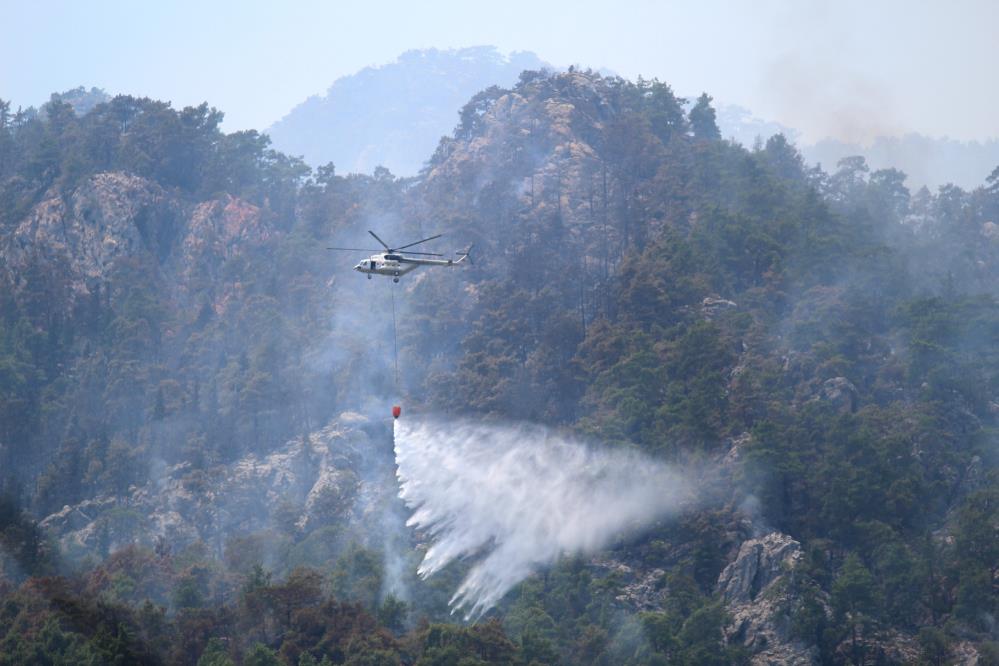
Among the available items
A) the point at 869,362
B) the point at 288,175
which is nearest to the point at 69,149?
the point at 288,175

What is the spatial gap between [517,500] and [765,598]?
676 inches

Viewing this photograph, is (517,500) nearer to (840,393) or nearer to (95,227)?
(840,393)

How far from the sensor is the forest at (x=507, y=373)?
80.7 metres

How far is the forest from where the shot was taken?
8069 cm

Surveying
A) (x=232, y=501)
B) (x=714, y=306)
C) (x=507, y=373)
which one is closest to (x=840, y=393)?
(x=714, y=306)

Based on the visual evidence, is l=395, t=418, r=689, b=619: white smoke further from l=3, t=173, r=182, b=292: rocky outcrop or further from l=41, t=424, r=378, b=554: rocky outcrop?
l=3, t=173, r=182, b=292: rocky outcrop

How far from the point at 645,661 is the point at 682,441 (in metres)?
19.5

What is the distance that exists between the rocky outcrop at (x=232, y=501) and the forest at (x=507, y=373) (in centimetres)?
30

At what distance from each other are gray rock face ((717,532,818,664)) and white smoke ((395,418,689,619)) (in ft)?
20.5

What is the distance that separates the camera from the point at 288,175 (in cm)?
14512

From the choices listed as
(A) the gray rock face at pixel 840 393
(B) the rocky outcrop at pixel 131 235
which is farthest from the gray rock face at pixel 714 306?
(B) the rocky outcrop at pixel 131 235

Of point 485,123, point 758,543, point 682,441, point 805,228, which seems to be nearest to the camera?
point 758,543

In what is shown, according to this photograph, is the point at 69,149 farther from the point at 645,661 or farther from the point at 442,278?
the point at 645,661

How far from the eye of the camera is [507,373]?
106125 millimetres
